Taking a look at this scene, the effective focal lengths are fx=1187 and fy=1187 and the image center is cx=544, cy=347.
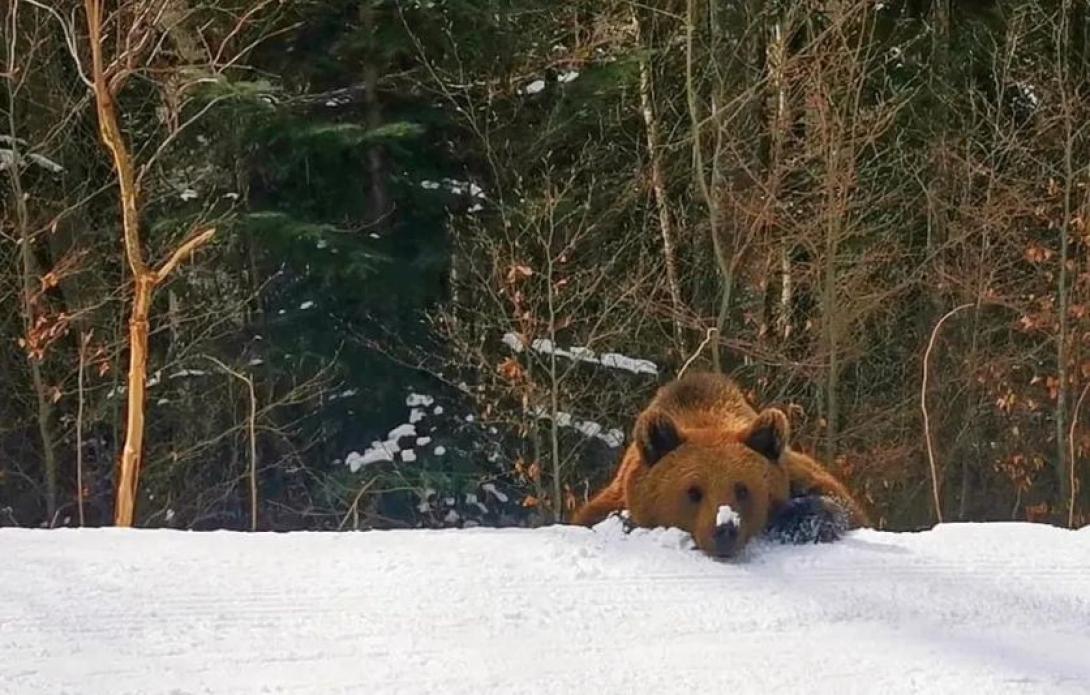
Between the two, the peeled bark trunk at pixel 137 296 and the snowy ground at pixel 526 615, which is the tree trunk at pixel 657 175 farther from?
the snowy ground at pixel 526 615

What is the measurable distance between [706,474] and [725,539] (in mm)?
570

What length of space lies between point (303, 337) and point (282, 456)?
154 centimetres

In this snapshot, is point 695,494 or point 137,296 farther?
point 137,296

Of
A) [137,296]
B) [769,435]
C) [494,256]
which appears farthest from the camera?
[494,256]

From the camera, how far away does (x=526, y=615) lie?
3.53 m

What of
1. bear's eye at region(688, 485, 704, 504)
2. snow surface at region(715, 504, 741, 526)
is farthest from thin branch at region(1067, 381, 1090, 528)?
snow surface at region(715, 504, 741, 526)

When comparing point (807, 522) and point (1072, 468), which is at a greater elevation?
point (1072, 468)

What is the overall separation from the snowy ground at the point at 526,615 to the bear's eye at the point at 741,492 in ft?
1.31

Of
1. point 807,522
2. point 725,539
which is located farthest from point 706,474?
point 725,539

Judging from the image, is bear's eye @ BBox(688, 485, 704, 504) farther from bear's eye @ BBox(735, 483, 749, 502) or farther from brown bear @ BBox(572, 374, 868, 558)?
bear's eye @ BBox(735, 483, 749, 502)

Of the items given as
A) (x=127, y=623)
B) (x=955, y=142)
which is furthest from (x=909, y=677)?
(x=955, y=142)

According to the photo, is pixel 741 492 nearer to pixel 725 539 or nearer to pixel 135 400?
pixel 725 539

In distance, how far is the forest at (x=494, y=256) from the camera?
1284 cm

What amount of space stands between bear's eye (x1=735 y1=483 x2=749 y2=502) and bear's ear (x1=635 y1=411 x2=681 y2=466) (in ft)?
1.33
